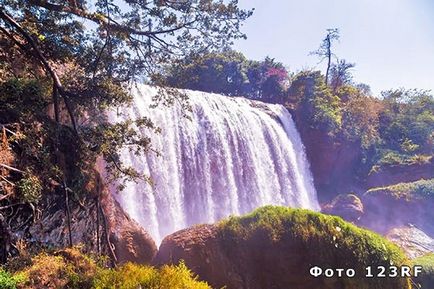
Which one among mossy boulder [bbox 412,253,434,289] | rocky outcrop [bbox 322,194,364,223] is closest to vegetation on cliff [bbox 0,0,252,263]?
mossy boulder [bbox 412,253,434,289]

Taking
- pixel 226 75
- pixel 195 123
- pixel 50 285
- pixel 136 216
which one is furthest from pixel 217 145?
pixel 226 75

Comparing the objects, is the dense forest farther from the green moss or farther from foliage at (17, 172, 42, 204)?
the green moss

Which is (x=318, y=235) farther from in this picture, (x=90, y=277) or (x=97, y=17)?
(x=97, y=17)

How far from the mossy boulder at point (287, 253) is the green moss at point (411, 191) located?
16722mm

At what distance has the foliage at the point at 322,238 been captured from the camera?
8.82 meters

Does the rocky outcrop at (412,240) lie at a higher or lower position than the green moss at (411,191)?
lower

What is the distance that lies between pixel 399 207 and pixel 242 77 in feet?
69.7

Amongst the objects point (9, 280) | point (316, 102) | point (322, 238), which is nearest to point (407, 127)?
point (316, 102)

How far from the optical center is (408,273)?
355 inches

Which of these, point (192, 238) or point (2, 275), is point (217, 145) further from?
point (2, 275)

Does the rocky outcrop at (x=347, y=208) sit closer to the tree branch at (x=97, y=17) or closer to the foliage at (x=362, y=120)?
the foliage at (x=362, y=120)

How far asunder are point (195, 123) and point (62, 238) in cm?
1393

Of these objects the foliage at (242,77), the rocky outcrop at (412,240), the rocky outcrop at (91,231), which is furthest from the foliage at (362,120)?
the rocky outcrop at (91,231)

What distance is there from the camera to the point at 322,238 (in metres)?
8.99
